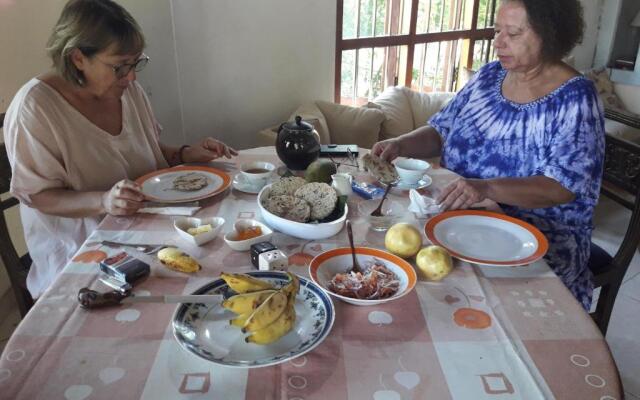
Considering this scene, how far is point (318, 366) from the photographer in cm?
77

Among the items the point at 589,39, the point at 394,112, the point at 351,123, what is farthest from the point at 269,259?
the point at 589,39

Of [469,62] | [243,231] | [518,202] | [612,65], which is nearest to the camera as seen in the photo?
[243,231]

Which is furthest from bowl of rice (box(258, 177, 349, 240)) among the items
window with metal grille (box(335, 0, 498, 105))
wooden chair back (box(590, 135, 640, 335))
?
window with metal grille (box(335, 0, 498, 105))

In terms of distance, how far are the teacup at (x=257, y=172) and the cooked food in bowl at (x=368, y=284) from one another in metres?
0.55

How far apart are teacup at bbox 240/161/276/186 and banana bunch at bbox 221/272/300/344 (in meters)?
0.65

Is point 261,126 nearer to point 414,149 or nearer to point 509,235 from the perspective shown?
point 414,149

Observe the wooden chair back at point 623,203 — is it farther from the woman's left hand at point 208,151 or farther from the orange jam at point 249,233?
the woman's left hand at point 208,151

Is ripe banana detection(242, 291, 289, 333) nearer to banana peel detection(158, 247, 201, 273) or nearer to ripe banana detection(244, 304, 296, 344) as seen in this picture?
ripe banana detection(244, 304, 296, 344)

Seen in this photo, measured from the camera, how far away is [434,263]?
100 centimetres

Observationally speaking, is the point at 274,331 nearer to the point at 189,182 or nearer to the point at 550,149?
the point at 189,182

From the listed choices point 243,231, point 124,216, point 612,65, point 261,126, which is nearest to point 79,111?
point 124,216

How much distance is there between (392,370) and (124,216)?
827mm

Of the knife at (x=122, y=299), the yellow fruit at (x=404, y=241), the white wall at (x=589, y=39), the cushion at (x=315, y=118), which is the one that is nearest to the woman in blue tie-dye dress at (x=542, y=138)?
the yellow fruit at (x=404, y=241)

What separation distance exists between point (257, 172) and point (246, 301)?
2.56ft
